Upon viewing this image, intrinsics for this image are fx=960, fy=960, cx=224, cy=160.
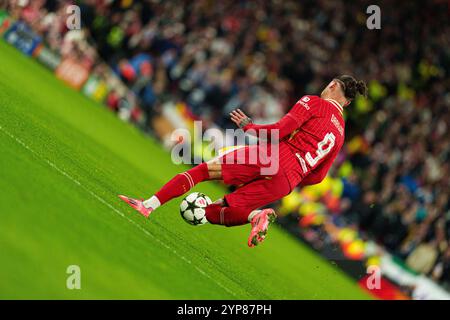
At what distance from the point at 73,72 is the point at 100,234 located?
1217 centimetres

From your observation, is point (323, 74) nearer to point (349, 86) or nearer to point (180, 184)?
point (349, 86)

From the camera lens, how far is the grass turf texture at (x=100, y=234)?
8.35 metres

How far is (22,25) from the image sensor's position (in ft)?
68.2

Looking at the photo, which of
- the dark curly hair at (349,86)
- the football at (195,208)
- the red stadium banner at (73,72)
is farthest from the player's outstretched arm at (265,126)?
the red stadium banner at (73,72)

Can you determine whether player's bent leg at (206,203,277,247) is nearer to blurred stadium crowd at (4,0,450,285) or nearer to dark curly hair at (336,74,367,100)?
dark curly hair at (336,74,367,100)

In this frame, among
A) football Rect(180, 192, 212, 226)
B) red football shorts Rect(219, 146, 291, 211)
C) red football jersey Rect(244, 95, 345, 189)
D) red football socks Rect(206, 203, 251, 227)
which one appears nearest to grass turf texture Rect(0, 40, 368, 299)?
football Rect(180, 192, 212, 226)

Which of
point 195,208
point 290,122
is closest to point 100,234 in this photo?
point 195,208

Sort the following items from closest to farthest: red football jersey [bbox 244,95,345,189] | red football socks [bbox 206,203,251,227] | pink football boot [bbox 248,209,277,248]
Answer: pink football boot [bbox 248,209,277,248]
red football jersey [bbox 244,95,345,189]
red football socks [bbox 206,203,251,227]

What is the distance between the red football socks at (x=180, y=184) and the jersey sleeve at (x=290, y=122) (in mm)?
911

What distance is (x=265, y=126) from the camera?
34.1 ft

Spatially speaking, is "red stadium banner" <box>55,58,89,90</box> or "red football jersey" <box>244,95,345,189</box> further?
"red stadium banner" <box>55,58,89,90</box>

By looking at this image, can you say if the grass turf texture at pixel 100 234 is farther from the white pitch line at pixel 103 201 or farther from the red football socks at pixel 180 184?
the red football socks at pixel 180 184

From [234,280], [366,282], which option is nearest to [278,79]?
[366,282]

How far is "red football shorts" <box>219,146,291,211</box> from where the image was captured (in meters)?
10.9
